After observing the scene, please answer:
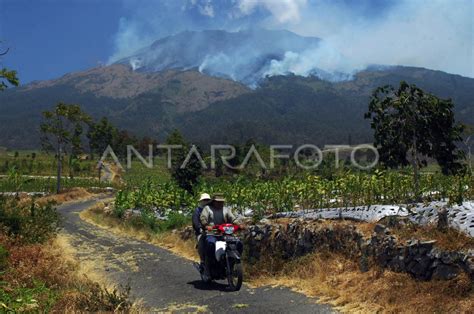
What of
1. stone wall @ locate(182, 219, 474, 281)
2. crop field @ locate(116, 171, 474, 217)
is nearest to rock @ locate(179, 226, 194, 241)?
crop field @ locate(116, 171, 474, 217)

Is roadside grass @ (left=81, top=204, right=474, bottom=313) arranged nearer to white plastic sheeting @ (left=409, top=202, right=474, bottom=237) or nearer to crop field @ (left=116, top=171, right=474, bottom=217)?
white plastic sheeting @ (left=409, top=202, right=474, bottom=237)

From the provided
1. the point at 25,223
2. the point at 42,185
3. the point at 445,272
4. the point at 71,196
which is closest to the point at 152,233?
the point at 25,223

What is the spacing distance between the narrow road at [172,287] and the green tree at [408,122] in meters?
10.6

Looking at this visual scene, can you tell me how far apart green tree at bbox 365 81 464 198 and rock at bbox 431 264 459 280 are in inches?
431

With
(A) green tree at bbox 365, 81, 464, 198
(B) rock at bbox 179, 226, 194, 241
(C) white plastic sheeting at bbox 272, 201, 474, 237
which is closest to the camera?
(C) white plastic sheeting at bbox 272, 201, 474, 237

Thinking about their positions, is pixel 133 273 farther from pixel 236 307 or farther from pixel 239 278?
pixel 236 307

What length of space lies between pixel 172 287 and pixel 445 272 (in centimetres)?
571

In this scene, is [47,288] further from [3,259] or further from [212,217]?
[212,217]

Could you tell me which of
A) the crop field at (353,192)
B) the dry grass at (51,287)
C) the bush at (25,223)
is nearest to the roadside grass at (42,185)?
the crop field at (353,192)

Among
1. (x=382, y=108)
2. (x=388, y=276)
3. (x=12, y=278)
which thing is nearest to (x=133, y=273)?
(x=12, y=278)

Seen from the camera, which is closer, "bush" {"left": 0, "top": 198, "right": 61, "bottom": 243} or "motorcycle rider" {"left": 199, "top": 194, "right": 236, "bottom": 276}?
"motorcycle rider" {"left": 199, "top": 194, "right": 236, "bottom": 276}

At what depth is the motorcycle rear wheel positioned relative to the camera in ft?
31.8

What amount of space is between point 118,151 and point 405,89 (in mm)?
79800

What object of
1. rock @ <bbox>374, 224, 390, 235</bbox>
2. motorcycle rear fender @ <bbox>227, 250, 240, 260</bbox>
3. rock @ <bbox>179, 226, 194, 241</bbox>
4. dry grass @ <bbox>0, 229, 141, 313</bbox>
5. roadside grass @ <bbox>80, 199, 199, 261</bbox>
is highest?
rock @ <bbox>374, 224, 390, 235</bbox>
